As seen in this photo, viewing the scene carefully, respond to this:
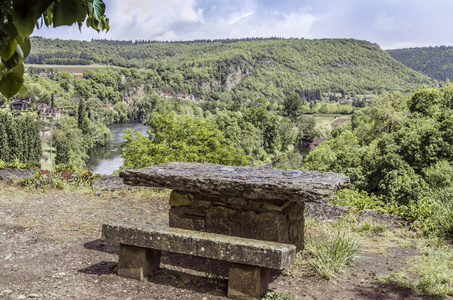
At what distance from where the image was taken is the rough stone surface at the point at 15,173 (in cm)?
1148

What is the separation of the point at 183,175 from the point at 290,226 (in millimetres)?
1696

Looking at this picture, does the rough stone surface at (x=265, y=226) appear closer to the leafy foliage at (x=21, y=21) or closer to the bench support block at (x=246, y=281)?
the bench support block at (x=246, y=281)

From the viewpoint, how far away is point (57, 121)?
8356cm

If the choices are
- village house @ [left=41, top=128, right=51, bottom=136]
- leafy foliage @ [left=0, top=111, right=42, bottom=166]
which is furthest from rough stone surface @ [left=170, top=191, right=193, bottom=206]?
village house @ [left=41, top=128, right=51, bottom=136]

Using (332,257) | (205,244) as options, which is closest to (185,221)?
(205,244)

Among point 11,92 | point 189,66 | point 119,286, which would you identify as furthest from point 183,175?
point 189,66

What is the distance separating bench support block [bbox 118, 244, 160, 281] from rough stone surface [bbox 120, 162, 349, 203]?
0.91 meters

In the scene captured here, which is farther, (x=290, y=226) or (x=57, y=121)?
(x=57, y=121)

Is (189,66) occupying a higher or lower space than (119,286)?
higher

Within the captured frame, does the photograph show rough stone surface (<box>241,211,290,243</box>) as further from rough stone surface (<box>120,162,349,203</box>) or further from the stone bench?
the stone bench

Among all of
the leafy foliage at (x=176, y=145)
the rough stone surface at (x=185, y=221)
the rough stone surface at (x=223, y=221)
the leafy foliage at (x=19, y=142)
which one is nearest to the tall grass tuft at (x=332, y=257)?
the rough stone surface at (x=223, y=221)

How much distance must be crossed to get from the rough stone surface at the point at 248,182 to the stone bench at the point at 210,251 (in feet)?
1.88

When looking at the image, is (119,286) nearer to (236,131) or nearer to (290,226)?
(290,226)

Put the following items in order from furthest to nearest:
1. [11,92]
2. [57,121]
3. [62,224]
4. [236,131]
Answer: [57,121]
[236,131]
[62,224]
[11,92]
